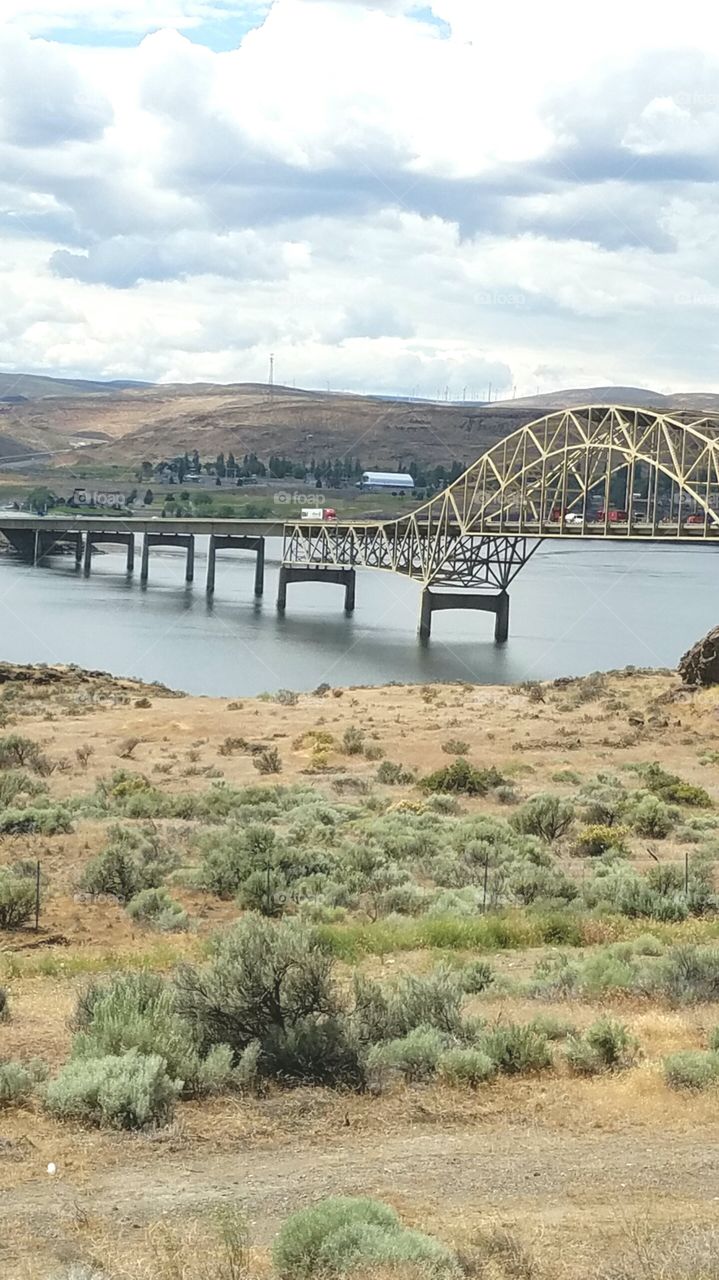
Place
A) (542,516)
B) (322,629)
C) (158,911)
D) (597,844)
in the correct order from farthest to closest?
(322,629)
(542,516)
(597,844)
(158,911)

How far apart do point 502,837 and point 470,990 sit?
387 inches

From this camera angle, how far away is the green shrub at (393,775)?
31.7 meters

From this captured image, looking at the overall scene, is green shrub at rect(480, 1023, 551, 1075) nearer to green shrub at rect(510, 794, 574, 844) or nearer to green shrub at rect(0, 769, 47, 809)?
green shrub at rect(510, 794, 574, 844)

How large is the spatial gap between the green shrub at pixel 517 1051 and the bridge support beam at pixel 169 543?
11932 cm

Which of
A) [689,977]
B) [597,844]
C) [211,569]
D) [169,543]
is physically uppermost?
[689,977]

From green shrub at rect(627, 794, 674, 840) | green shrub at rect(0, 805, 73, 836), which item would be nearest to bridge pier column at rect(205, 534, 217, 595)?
green shrub at rect(627, 794, 674, 840)

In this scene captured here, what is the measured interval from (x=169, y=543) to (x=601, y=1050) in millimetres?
127541

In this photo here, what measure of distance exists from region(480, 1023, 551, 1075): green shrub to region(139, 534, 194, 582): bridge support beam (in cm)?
11932

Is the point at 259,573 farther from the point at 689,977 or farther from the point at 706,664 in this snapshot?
the point at 689,977

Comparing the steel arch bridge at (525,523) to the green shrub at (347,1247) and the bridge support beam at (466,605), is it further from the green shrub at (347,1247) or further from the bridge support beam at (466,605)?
the green shrub at (347,1247)

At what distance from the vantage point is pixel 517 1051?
1164 centimetres

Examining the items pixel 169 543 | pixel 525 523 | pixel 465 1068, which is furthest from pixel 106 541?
pixel 465 1068

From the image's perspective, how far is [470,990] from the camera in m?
14.1

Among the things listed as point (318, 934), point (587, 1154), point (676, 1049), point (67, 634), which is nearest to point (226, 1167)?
point (587, 1154)
